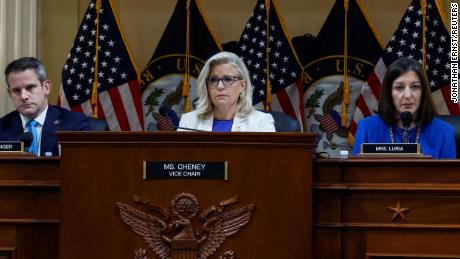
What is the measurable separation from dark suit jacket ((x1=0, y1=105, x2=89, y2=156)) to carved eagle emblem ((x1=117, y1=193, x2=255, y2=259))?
1.56 meters

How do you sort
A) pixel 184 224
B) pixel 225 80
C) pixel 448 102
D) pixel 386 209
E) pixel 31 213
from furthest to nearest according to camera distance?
1. pixel 448 102
2. pixel 225 80
3. pixel 31 213
4. pixel 386 209
5. pixel 184 224

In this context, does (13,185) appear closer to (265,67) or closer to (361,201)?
(361,201)

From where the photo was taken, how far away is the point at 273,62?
6520 mm

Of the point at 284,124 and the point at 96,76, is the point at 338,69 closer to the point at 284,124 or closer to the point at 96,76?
the point at 96,76

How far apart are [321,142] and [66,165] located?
3476mm

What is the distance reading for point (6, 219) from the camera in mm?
3592

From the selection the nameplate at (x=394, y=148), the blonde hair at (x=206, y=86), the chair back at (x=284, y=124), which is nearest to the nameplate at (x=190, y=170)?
the nameplate at (x=394, y=148)

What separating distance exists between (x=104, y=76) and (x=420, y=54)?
2.32 metres

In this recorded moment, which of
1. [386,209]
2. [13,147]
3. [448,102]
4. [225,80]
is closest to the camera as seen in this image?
[386,209]

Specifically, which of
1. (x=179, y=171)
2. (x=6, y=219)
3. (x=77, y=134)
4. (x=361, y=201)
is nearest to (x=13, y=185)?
(x=6, y=219)

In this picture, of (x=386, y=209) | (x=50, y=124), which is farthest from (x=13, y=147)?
(x=386, y=209)

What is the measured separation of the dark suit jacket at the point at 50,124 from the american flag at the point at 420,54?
2310 mm

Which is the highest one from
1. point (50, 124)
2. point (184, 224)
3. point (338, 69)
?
point (338, 69)

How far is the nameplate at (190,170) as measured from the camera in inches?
133
